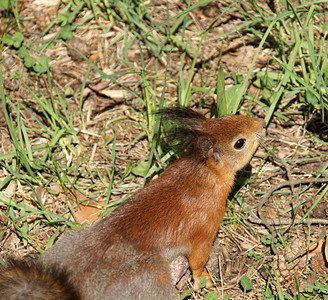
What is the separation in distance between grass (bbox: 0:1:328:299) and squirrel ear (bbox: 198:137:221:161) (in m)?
0.49

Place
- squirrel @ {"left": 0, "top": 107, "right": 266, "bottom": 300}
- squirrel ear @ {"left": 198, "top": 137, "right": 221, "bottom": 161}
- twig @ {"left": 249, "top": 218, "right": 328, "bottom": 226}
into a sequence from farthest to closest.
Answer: twig @ {"left": 249, "top": 218, "right": 328, "bottom": 226} < squirrel ear @ {"left": 198, "top": 137, "right": 221, "bottom": 161} < squirrel @ {"left": 0, "top": 107, "right": 266, "bottom": 300}

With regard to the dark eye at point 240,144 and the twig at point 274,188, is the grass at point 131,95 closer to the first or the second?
the twig at point 274,188

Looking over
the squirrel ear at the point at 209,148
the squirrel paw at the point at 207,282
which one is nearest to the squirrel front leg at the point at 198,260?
the squirrel paw at the point at 207,282

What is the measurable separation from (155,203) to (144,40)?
2.25 meters

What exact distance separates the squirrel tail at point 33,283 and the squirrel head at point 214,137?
4.25 feet

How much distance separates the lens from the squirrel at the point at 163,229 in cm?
344

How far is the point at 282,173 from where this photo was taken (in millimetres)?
4641

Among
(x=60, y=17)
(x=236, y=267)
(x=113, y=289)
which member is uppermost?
(x=60, y=17)

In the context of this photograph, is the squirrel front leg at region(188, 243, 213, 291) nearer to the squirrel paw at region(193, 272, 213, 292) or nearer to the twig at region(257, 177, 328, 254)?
the squirrel paw at region(193, 272, 213, 292)

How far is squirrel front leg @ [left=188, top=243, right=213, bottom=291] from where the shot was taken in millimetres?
3961

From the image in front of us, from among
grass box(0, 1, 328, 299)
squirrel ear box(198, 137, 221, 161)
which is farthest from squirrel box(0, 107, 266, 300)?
grass box(0, 1, 328, 299)

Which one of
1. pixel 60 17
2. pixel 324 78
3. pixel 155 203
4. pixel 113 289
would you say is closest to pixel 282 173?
pixel 324 78

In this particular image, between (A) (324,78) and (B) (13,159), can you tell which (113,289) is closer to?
(B) (13,159)

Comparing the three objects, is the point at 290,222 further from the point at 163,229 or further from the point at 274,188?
the point at 163,229
